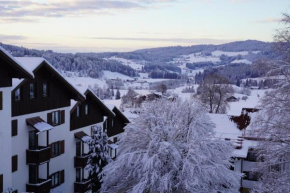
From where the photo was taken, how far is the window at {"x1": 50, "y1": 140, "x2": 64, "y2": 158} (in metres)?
27.1

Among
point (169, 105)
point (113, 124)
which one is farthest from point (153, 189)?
point (113, 124)

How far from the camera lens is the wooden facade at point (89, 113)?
29.9m

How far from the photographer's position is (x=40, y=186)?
24.1m

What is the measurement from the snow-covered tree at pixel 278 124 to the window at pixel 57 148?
14.2 metres

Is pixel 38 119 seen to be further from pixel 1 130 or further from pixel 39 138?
pixel 1 130

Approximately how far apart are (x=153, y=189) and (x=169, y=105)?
4.36m

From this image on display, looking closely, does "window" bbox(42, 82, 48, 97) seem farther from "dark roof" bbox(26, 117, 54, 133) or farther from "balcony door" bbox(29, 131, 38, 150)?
"balcony door" bbox(29, 131, 38, 150)

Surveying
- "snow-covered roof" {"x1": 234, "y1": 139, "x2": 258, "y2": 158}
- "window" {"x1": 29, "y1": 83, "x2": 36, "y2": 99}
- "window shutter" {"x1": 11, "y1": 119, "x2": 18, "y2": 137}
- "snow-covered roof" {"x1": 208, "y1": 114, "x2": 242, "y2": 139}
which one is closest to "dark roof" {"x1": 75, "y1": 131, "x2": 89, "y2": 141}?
"window" {"x1": 29, "y1": 83, "x2": 36, "y2": 99}

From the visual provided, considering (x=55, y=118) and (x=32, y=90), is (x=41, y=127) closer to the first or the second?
(x=32, y=90)

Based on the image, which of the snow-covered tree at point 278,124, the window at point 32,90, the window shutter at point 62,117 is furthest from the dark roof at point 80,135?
the snow-covered tree at point 278,124

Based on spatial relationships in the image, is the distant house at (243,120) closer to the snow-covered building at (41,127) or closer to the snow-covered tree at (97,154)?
the snow-covered building at (41,127)

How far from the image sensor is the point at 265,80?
18703 mm

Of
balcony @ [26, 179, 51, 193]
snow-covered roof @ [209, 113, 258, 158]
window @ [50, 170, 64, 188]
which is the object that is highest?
snow-covered roof @ [209, 113, 258, 158]

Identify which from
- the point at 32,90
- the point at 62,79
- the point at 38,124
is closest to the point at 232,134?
the point at 62,79
